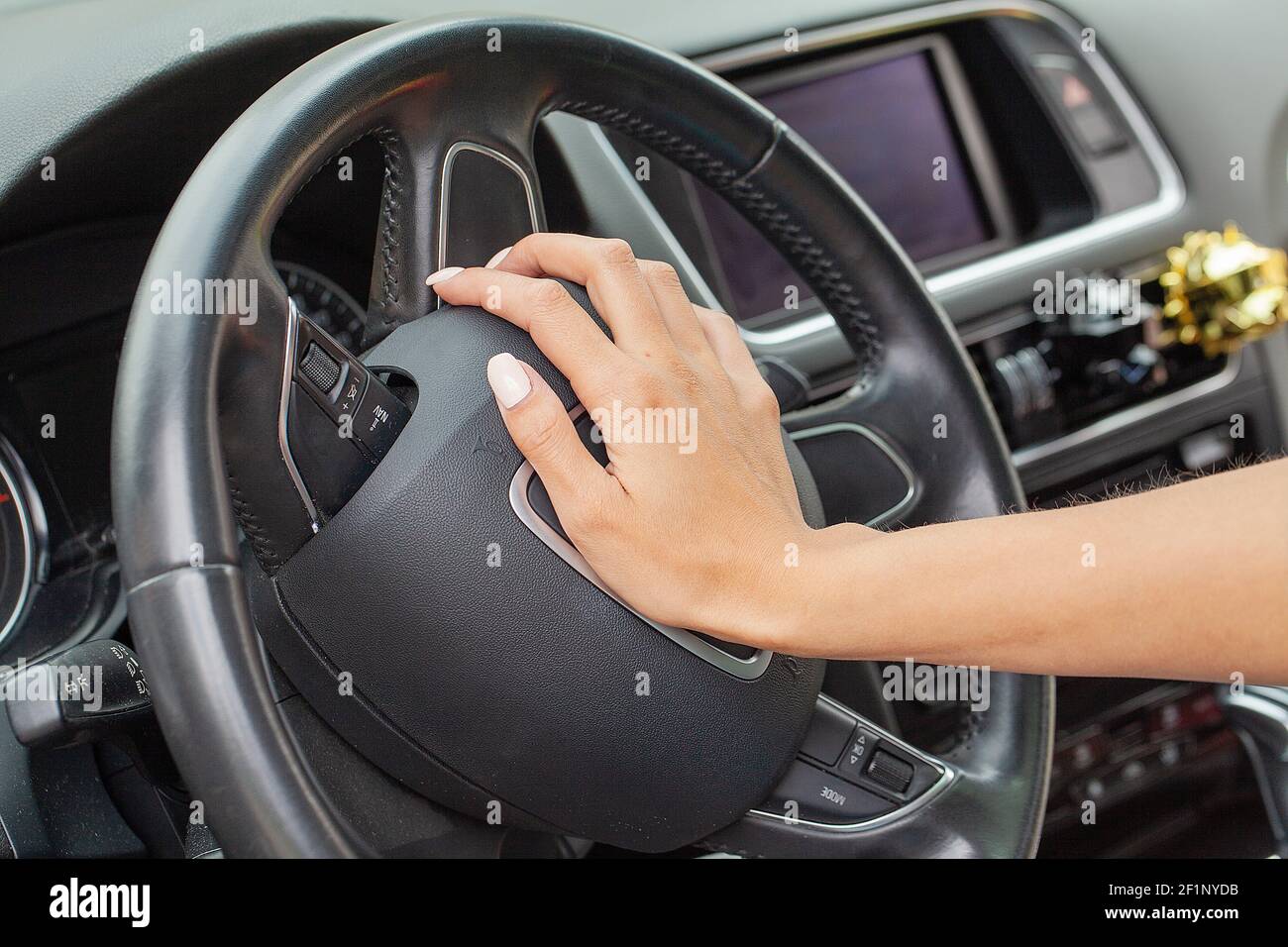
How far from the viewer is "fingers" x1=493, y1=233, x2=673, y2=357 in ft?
2.53

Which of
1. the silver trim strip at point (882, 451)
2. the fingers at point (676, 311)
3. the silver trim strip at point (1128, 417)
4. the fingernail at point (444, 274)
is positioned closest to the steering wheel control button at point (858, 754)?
the silver trim strip at point (882, 451)

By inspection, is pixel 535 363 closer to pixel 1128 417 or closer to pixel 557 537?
pixel 557 537

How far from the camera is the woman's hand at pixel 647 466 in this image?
2.37ft

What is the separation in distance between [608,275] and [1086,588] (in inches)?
13.6

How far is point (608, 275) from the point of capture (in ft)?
2.60

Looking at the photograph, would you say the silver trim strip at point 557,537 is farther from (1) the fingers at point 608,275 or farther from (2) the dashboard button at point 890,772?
(2) the dashboard button at point 890,772

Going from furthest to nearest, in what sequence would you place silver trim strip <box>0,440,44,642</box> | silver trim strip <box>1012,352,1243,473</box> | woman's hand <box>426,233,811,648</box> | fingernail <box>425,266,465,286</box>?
silver trim strip <box>1012,352,1243,473</box> < silver trim strip <box>0,440,44,642</box> < fingernail <box>425,266,465,286</box> < woman's hand <box>426,233,811,648</box>

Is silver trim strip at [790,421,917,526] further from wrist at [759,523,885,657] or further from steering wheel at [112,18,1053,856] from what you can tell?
wrist at [759,523,885,657]

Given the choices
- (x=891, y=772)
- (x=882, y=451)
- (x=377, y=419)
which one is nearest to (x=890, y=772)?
(x=891, y=772)

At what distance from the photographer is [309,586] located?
2.53 ft

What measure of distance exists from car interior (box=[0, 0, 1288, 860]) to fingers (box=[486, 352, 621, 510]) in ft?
0.14

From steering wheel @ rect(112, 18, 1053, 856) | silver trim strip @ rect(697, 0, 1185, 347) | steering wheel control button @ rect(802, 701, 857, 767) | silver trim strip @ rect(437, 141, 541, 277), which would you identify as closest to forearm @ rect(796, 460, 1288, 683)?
steering wheel @ rect(112, 18, 1053, 856)
